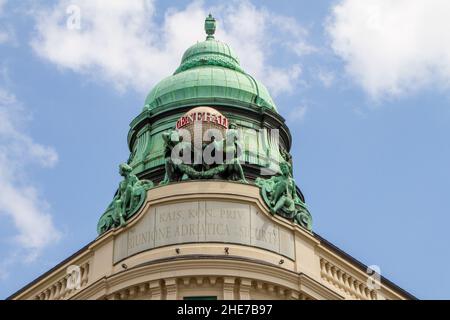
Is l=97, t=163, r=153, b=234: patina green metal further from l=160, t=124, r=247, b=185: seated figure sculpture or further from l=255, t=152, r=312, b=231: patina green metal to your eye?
l=255, t=152, r=312, b=231: patina green metal

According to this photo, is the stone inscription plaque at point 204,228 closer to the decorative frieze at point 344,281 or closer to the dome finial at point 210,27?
the decorative frieze at point 344,281

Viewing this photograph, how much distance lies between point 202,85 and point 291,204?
10.3m

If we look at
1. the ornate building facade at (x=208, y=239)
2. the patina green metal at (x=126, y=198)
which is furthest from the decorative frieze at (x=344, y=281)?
the patina green metal at (x=126, y=198)

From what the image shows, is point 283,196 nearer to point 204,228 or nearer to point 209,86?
point 204,228

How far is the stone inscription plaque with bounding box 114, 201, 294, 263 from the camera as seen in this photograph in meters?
48.1

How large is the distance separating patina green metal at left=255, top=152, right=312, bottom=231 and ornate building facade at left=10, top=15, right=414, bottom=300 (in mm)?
53

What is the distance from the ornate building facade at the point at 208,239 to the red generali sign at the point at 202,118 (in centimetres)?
6

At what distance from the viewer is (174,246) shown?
47.8 m

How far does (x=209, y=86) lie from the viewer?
58000 millimetres

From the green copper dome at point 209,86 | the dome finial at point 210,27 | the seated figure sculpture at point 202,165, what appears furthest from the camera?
the dome finial at point 210,27

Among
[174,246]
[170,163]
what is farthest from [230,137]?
[174,246]

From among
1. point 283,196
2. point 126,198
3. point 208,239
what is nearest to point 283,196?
point 283,196

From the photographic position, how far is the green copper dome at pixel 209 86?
57781 millimetres
